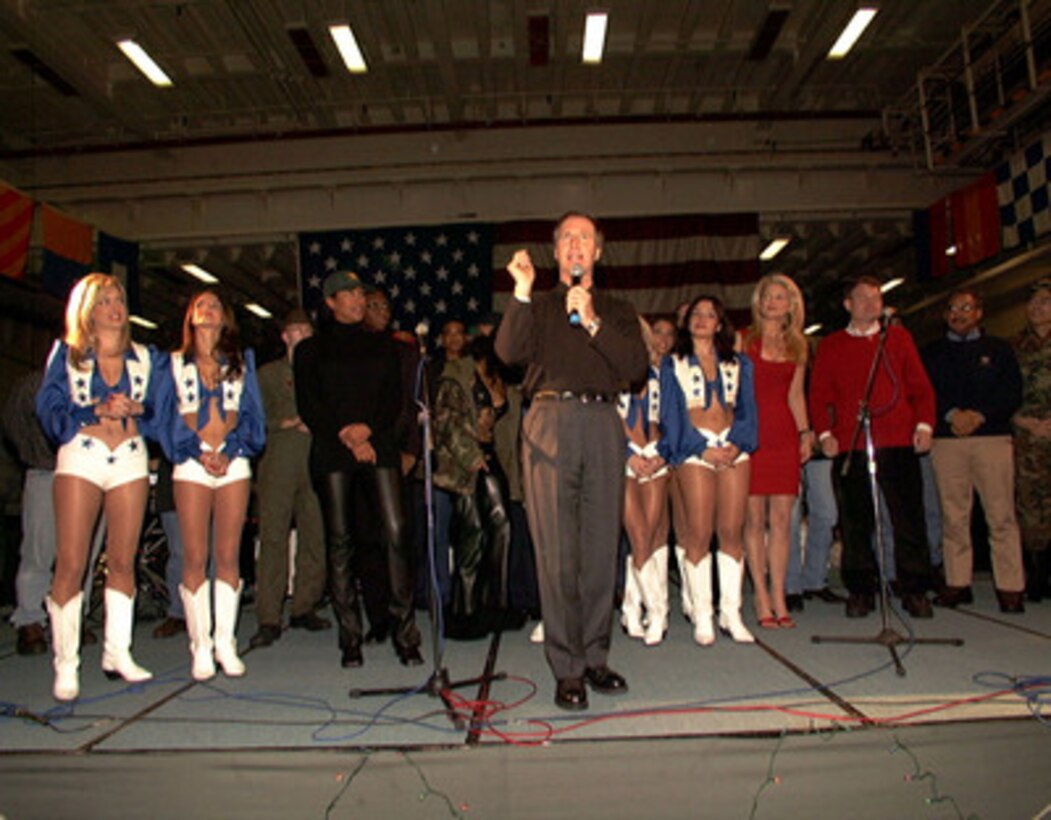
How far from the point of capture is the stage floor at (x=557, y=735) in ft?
8.07

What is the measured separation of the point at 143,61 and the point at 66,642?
8053 millimetres

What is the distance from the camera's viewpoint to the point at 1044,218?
A: 8.97 meters

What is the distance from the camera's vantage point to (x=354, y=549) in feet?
12.7

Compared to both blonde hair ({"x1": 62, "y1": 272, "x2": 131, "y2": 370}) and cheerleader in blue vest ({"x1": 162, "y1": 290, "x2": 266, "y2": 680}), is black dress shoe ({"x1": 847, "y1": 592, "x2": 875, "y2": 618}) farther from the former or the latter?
blonde hair ({"x1": 62, "y1": 272, "x2": 131, "y2": 370})

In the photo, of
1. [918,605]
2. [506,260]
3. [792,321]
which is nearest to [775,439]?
[792,321]

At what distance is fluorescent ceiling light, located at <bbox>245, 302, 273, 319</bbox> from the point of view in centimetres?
1761

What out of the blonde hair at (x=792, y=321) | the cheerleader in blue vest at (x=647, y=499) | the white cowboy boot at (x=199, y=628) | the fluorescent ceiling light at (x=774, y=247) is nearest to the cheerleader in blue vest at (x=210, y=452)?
the white cowboy boot at (x=199, y=628)

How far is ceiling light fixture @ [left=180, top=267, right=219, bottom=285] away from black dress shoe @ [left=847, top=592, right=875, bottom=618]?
12134 millimetres

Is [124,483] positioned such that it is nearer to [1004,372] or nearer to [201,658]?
[201,658]

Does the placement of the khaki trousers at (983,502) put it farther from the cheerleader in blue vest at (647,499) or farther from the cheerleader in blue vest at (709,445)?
the cheerleader in blue vest at (647,499)

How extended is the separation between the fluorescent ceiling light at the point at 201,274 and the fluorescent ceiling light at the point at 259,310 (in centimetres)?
156

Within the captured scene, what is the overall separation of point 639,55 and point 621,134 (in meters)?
1.52

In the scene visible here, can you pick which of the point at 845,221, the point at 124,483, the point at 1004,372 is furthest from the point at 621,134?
the point at 124,483

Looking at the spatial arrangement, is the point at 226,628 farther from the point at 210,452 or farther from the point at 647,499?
the point at 647,499
